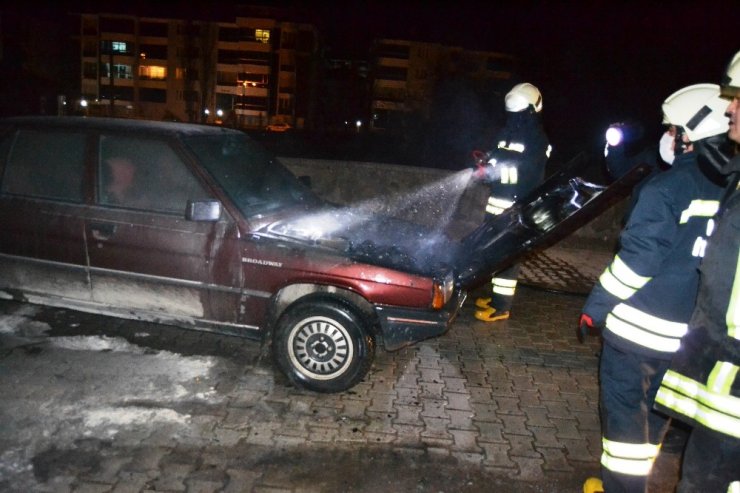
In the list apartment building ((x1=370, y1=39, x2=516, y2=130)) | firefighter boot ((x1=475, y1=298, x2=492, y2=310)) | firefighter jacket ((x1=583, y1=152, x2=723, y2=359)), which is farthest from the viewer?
apartment building ((x1=370, y1=39, x2=516, y2=130))

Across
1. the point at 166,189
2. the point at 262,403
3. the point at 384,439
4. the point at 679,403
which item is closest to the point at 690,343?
the point at 679,403

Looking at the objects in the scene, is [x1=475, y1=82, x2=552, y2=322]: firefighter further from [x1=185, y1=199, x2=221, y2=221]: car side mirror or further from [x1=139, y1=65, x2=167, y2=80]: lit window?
[x1=139, y1=65, x2=167, y2=80]: lit window

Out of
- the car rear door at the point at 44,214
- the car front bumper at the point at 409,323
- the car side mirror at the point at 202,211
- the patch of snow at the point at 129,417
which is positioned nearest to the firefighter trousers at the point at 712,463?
the car front bumper at the point at 409,323

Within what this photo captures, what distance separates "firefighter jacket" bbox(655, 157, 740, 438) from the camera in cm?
187

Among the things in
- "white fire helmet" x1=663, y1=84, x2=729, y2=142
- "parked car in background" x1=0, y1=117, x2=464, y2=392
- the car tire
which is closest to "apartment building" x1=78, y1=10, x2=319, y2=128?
"parked car in background" x1=0, y1=117, x2=464, y2=392

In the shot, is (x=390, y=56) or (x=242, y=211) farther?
(x=390, y=56)

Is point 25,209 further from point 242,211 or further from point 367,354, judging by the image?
point 367,354

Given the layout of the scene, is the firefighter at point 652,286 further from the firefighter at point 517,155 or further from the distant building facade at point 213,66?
the distant building facade at point 213,66

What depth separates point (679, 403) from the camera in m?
2.09

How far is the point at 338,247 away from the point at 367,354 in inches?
32.8

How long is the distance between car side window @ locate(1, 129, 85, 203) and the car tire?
2.05 meters

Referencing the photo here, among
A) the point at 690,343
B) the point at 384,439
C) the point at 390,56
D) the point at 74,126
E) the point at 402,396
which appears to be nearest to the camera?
the point at 690,343

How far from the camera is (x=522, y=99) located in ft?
17.5

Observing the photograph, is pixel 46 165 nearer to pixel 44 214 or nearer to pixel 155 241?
pixel 44 214
